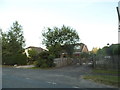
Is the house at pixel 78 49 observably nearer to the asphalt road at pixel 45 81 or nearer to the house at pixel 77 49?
the house at pixel 77 49

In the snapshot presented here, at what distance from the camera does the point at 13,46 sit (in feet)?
129

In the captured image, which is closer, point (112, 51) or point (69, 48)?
point (112, 51)

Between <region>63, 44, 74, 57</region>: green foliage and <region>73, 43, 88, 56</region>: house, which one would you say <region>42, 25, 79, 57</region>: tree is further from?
<region>73, 43, 88, 56</region>: house

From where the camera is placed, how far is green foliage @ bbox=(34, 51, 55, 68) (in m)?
30.4

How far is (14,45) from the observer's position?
39625 millimetres

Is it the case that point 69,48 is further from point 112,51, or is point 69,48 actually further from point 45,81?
point 45,81

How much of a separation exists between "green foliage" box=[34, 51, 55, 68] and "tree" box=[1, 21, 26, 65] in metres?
7.21

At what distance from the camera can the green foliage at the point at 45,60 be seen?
30.4 meters

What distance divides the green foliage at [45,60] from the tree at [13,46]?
721 centimetres

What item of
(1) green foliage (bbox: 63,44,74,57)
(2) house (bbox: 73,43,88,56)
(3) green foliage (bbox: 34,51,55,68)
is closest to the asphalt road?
(3) green foliage (bbox: 34,51,55,68)

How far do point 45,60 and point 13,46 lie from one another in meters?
11.5

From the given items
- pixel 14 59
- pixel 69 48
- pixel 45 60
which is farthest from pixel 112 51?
pixel 14 59

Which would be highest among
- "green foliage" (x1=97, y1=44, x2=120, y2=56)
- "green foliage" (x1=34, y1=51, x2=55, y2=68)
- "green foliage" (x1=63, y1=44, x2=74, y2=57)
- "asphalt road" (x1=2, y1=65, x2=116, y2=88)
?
"green foliage" (x1=63, y1=44, x2=74, y2=57)

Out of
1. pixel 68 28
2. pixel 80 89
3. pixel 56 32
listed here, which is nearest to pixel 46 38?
pixel 56 32
